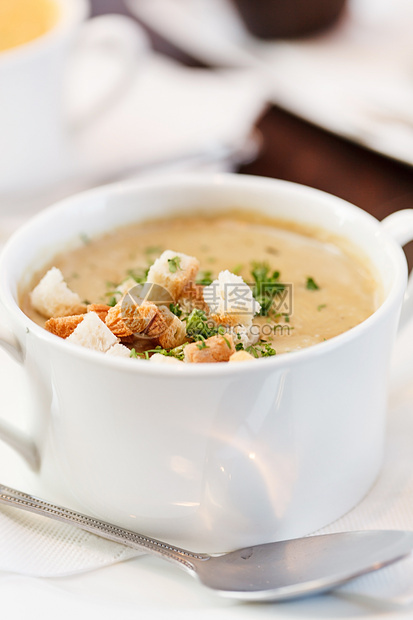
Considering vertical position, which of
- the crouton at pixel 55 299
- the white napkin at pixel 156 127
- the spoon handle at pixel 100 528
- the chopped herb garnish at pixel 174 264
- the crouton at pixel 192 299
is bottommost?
the white napkin at pixel 156 127

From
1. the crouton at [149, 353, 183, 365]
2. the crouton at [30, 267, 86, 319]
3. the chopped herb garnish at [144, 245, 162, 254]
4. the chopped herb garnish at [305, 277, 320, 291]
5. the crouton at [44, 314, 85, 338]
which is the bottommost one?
the chopped herb garnish at [144, 245, 162, 254]

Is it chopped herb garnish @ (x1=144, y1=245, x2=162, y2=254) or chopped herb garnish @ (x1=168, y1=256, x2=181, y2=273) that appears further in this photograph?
chopped herb garnish @ (x1=144, y1=245, x2=162, y2=254)

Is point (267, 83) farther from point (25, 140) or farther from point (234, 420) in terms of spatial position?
point (234, 420)

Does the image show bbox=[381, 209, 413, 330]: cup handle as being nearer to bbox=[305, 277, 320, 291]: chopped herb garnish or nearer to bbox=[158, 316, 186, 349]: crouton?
bbox=[305, 277, 320, 291]: chopped herb garnish

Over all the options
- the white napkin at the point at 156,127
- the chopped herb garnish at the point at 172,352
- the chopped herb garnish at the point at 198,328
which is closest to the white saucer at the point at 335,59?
the white napkin at the point at 156,127

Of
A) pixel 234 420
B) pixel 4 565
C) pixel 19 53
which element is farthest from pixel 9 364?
pixel 19 53

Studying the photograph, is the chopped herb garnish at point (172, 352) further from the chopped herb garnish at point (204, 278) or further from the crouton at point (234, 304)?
the chopped herb garnish at point (204, 278)

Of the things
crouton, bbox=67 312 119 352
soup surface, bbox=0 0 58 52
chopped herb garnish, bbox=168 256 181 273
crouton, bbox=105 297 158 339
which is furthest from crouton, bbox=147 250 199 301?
soup surface, bbox=0 0 58 52

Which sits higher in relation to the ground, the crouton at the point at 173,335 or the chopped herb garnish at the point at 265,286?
the crouton at the point at 173,335
